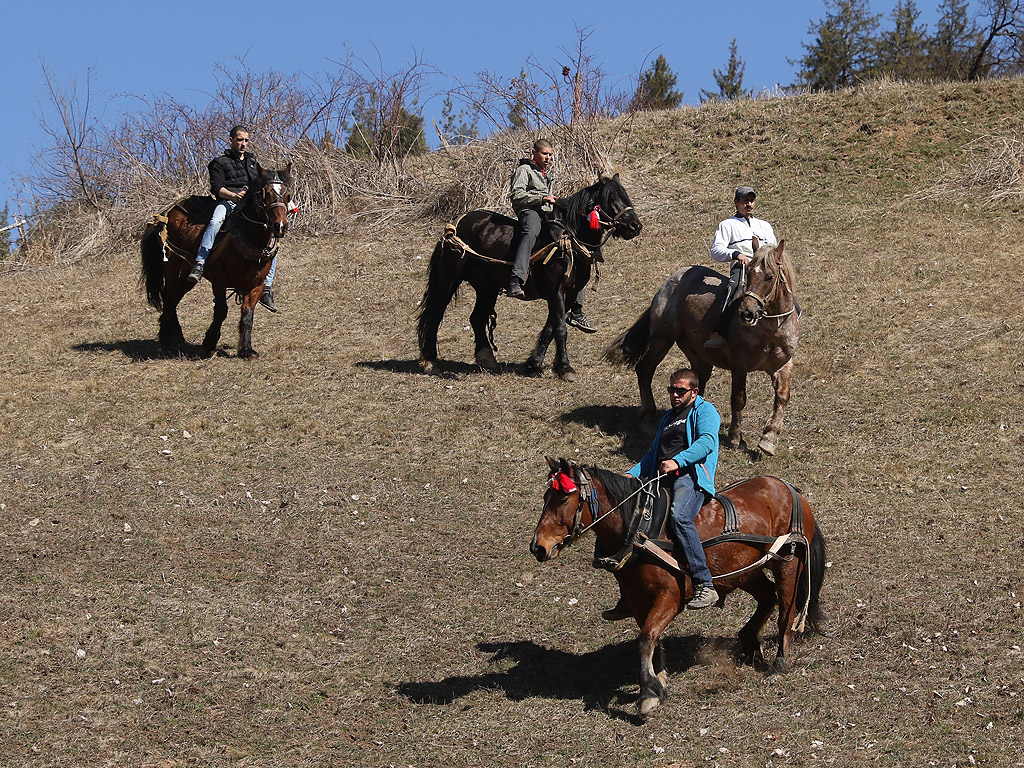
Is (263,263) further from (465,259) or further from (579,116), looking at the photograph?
(579,116)

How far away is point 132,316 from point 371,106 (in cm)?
967

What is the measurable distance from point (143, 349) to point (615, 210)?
7.19 m

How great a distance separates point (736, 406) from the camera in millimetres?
12227

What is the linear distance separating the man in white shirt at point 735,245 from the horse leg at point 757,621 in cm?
439

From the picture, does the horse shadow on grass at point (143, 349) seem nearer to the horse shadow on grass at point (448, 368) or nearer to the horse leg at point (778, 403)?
the horse shadow on grass at point (448, 368)

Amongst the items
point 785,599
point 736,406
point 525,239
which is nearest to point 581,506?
point 785,599

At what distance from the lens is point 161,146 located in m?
25.2

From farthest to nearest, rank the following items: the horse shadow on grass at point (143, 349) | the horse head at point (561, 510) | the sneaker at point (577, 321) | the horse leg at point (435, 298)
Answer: the horse shadow on grass at point (143, 349)
the sneaker at point (577, 321)
the horse leg at point (435, 298)
the horse head at point (561, 510)

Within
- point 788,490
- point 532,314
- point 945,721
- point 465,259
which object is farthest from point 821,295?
point 945,721

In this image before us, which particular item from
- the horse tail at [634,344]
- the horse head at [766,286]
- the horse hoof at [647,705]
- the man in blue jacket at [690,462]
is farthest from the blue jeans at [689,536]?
the horse tail at [634,344]

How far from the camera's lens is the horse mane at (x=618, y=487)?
7.25 m

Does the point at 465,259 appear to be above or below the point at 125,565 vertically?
above

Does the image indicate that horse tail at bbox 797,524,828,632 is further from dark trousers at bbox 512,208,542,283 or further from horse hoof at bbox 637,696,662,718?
dark trousers at bbox 512,208,542,283

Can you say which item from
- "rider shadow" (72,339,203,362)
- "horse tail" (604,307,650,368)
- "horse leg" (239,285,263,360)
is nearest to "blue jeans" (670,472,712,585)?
"horse tail" (604,307,650,368)
